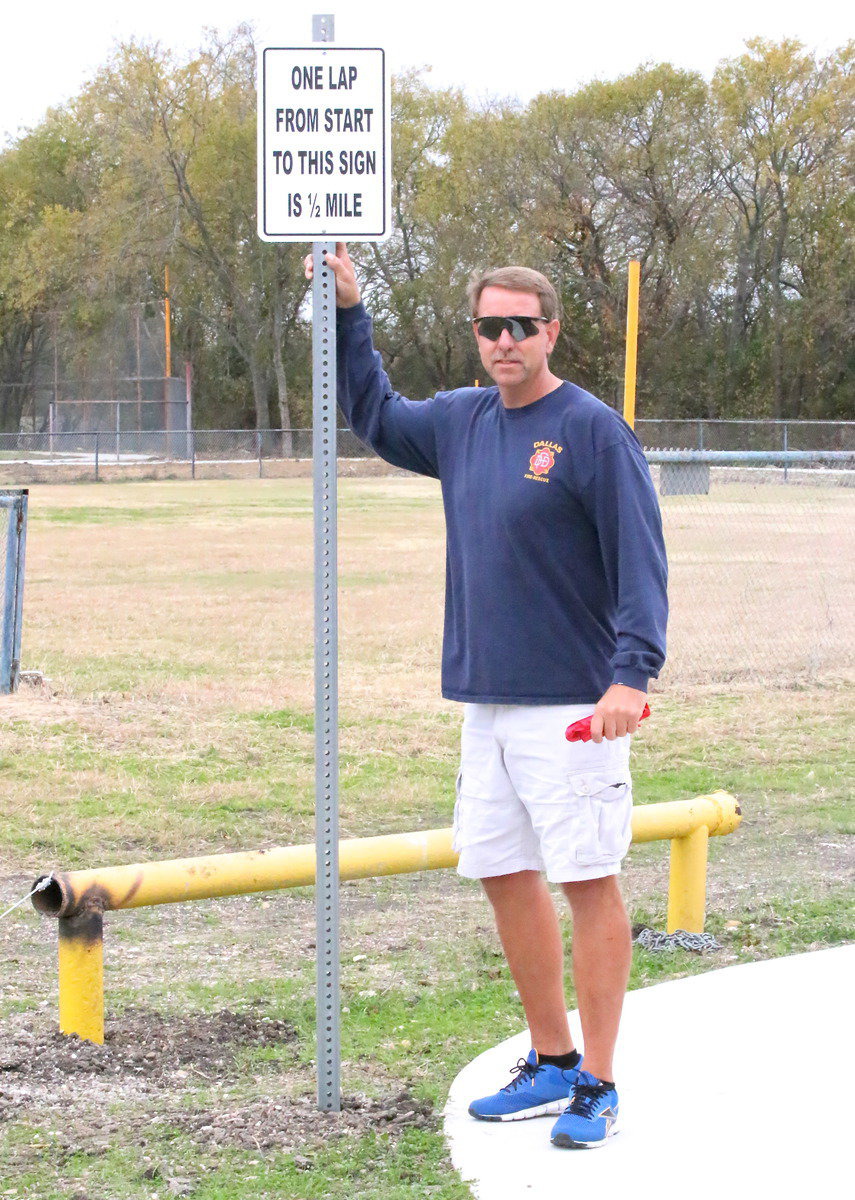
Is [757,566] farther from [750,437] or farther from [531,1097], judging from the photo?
[750,437]

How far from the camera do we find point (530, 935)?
3.44 meters

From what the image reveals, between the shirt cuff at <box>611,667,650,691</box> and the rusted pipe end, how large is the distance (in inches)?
63.3

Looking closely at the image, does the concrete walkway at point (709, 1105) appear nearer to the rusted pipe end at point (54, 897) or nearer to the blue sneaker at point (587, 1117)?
the blue sneaker at point (587, 1117)

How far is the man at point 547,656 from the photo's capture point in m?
3.20

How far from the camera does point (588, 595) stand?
3.33 m

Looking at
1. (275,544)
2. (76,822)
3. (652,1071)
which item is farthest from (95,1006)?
(275,544)

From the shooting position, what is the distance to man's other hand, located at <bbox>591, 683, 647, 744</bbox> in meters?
3.12

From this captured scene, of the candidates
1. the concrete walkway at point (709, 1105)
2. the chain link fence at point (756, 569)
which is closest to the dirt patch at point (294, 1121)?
the concrete walkway at point (709, 1105)

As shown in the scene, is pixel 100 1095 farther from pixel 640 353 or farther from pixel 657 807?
pixel 640 353

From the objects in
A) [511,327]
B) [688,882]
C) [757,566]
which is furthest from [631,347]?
[511,327]

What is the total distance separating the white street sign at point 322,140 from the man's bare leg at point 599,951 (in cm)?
154

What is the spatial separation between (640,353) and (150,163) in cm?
1889

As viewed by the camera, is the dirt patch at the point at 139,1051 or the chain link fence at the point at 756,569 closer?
the dirt patch at the point at 139,1051

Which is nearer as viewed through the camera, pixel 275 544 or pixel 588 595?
pixel 588 595
